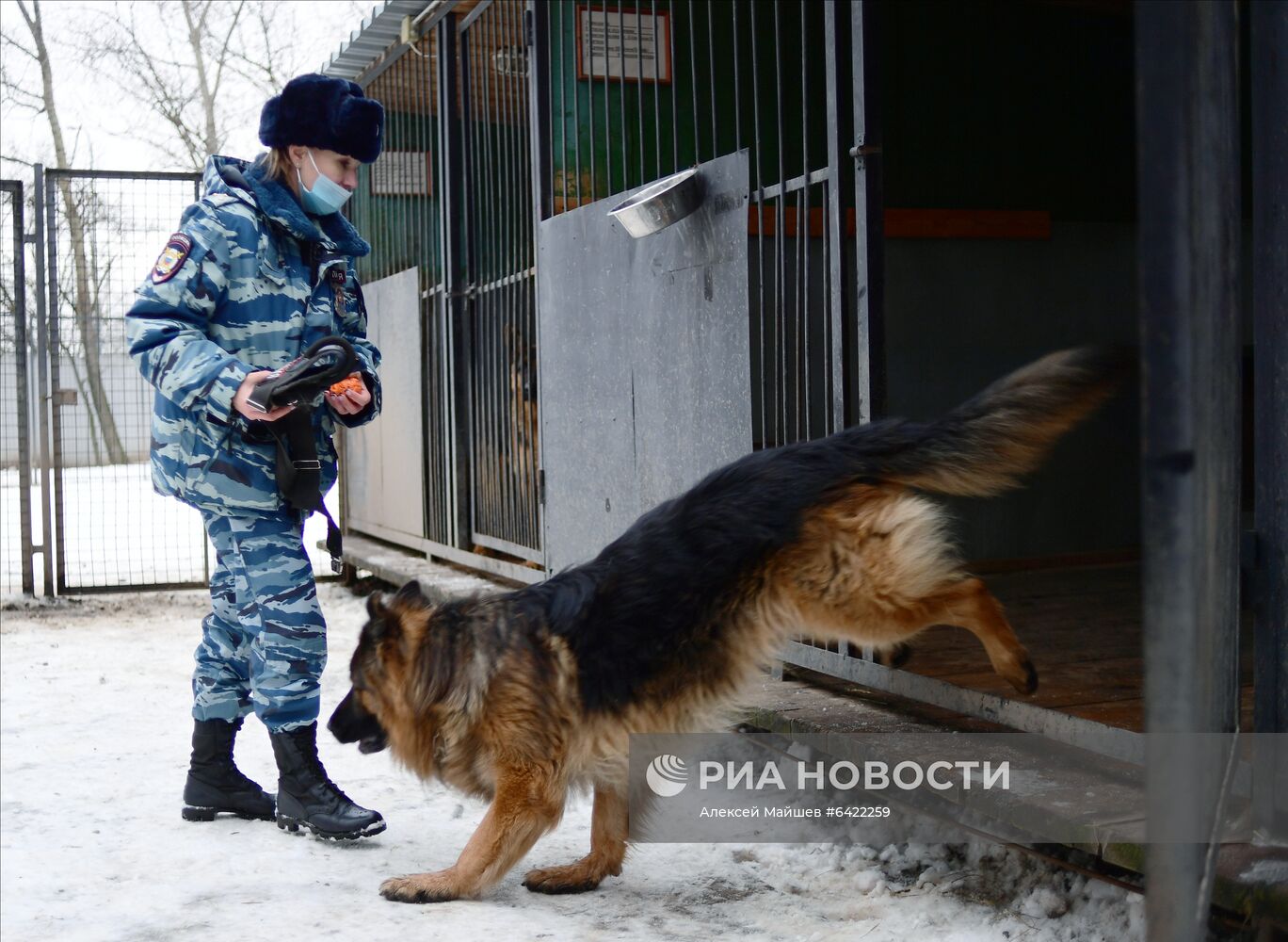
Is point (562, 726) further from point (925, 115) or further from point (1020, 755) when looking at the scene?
point (925, 115)

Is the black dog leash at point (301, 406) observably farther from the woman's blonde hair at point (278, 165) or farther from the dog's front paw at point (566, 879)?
the dog's front paw at point (566, 879)

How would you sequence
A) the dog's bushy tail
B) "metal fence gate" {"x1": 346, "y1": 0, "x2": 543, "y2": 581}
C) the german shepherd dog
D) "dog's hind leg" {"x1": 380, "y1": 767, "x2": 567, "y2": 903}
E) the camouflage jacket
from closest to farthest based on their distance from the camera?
the dog's bushy tail, the german shepherd dog, "dog's hind leg" {"x1": 380, "y1": 767, "x2": 567, "y2": 903}, the camouflage jacket, "metal fence gate" {"x1": 346, "y1": 0, "x2": 543, "y2": 581}

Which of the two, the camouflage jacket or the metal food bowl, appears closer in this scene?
the camouflage jacket

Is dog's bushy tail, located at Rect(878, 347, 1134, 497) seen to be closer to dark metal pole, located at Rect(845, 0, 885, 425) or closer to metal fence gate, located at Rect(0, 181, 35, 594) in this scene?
dark metal pole, located at Rect(845, 0, 885, 425)

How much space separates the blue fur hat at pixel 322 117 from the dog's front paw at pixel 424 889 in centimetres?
213

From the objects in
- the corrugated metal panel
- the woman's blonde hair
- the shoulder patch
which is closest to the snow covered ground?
the shoulder patch

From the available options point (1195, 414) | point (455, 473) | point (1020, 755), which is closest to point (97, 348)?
point (455, 473)

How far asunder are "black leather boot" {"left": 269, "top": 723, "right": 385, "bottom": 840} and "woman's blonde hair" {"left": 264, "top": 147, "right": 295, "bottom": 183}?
1695 mm

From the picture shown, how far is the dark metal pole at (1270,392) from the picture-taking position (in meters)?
2.09

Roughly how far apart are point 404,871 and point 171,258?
1.87 m

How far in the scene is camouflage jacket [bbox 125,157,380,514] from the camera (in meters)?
3.19

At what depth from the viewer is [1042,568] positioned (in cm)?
643

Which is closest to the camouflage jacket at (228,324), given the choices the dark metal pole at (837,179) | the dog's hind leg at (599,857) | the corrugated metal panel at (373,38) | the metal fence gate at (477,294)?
the dog's hind leg at (599,857)

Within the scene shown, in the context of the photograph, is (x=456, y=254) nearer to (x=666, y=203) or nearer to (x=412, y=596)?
(x=666, y=203)
